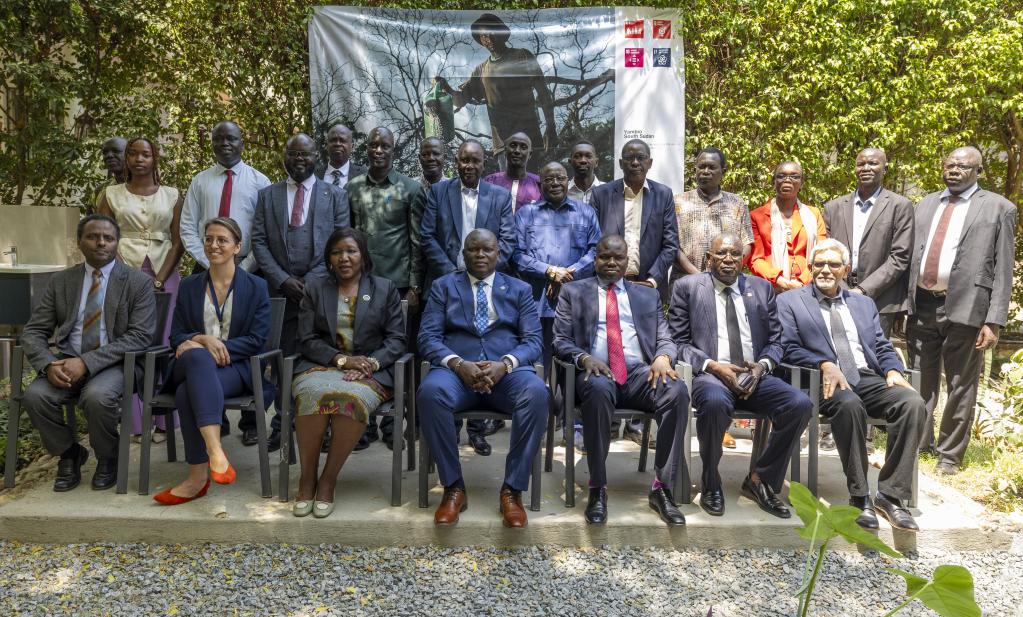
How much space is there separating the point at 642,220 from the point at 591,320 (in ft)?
4.13

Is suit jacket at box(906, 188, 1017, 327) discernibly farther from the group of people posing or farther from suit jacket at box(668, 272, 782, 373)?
suit jacket at box(668, 272, 782, 373)

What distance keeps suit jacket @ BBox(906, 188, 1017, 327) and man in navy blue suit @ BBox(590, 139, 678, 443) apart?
1788 mm

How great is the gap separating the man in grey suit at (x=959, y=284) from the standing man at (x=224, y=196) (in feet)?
14.6

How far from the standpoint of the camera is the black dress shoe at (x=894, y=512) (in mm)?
3742

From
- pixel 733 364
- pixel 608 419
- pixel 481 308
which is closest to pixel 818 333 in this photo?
pixel 733 364

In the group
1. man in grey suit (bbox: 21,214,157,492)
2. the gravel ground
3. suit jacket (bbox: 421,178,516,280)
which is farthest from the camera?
suit jacket (bbox: 421,178,516,280)

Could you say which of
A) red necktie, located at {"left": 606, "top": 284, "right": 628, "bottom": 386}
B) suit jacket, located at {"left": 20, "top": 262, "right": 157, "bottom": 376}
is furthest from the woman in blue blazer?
red necktie, located at {"left": 606, "top": 284, "right": 628, "bottom": 386}

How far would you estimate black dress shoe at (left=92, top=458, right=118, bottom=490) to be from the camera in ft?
13.5

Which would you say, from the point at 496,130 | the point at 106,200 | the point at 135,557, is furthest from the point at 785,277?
the point at 106,200

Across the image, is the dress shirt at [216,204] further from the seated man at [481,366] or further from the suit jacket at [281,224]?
the seated man at [481,366]

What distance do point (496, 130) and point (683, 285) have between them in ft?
11.2

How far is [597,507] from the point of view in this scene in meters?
3.81

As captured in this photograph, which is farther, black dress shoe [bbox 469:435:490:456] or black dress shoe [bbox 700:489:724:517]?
black dress shoe [bbox 469:435:490:456]

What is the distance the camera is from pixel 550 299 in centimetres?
513
